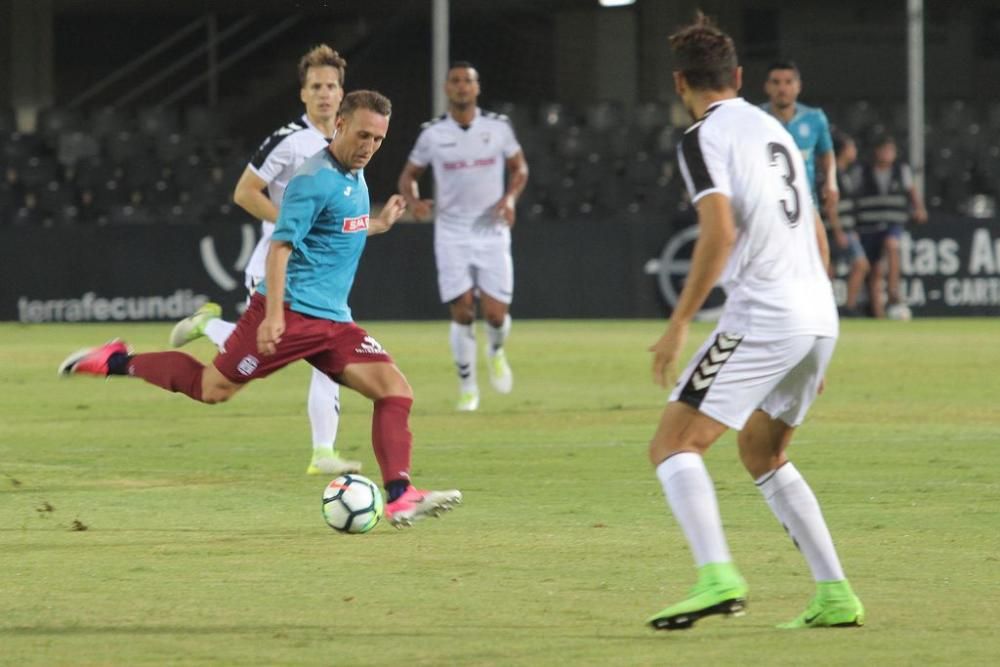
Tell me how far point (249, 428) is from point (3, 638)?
715 cm

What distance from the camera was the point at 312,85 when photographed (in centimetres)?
999

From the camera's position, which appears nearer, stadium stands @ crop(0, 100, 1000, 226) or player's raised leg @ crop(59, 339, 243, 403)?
player's raised leg @ crop(59, 339, 243, 403)

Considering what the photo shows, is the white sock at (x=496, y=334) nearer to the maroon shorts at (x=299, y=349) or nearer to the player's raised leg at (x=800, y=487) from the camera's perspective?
the maroon shorts at (x=299, y=349)

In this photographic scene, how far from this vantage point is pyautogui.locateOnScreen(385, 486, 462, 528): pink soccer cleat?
756 centimetres

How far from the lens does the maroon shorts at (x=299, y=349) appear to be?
8242 mm

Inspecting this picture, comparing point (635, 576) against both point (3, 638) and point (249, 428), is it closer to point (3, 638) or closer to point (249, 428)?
point (3, 638)

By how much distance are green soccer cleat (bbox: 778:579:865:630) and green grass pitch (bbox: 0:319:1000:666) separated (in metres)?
0.06

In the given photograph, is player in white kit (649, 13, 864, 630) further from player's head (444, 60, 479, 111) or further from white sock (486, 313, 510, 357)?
white sock (486, 313, 510, 357)

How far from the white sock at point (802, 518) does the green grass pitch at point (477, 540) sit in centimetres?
22

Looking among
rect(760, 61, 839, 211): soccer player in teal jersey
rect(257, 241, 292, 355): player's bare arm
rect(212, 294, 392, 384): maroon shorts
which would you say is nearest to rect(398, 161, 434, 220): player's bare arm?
rect(760, 61, 839, 211): soccer player in teal jersey

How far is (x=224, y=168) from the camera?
85.6 ft

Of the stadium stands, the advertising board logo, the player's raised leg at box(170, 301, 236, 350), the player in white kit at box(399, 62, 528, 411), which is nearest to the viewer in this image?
the player's raised leg at box(170, 301, 236, 350)

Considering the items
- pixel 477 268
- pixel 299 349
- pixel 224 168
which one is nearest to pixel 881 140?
pixel 224 168

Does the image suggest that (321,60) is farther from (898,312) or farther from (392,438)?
(898,312)
